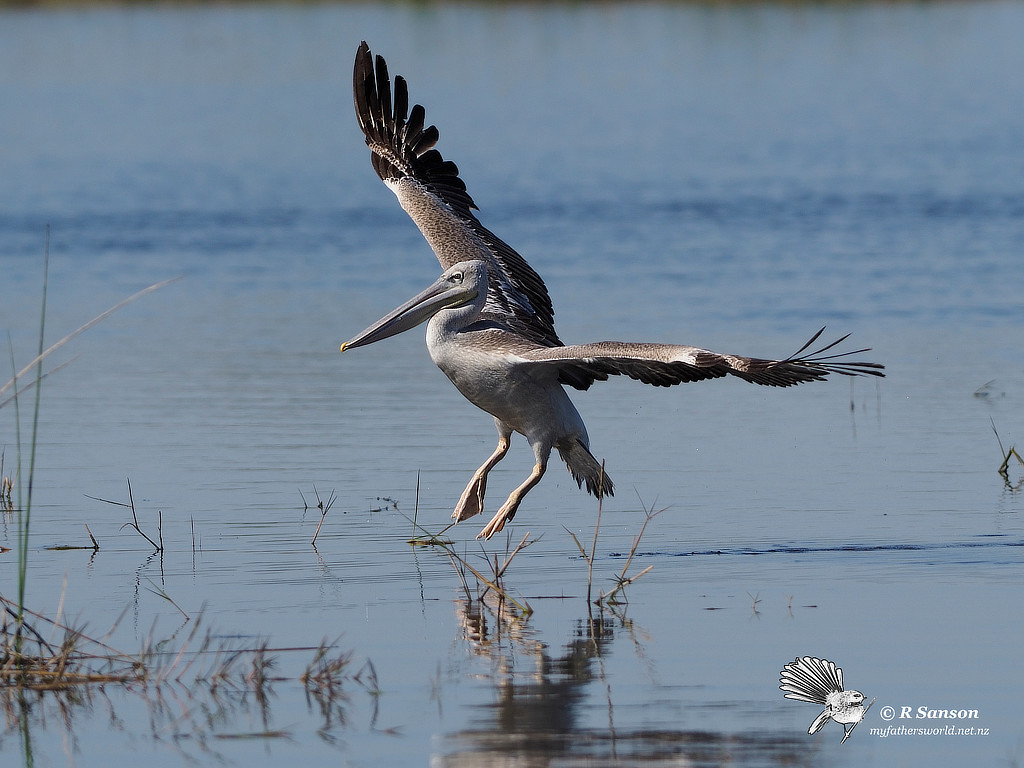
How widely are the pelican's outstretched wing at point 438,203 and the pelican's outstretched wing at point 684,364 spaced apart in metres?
1.05

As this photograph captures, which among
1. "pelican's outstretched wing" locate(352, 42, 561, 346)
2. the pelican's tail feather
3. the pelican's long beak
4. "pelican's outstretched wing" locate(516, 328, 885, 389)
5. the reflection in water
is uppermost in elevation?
"pelican's outstretched wing" locate(352, 42, 561, 346)

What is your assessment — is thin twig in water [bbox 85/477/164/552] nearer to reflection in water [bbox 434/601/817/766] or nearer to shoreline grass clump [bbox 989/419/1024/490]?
reflection in water [bbox 434/601/817/766]

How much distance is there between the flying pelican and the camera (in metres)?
6.36

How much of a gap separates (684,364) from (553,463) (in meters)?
2.54

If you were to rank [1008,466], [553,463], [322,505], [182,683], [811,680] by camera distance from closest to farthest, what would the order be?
1. [811,680]
2. [182,683]
3. [322,505]
4. [1008,466]
5. [553,463]

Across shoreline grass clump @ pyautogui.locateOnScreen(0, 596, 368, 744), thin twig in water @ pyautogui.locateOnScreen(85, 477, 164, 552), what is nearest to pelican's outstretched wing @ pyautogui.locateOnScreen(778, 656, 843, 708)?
shoreline grass clump @ pyautogui.locateOnScreen(0, 596, 368, 744)

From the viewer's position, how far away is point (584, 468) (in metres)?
7.53

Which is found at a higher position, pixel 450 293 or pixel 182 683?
pixel 450 293

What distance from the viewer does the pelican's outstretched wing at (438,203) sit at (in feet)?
27.3

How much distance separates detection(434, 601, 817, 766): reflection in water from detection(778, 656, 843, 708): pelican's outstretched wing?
0.85 feet

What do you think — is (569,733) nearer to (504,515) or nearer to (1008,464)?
(504,515)

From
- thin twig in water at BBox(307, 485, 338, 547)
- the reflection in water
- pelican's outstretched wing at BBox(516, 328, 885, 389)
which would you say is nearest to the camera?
the reflection in water

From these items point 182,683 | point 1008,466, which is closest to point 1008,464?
point 1008,466

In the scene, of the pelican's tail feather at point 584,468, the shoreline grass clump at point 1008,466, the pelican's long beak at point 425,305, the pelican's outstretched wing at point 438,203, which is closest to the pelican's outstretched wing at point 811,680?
the pelican's tail feather at point 584,468
